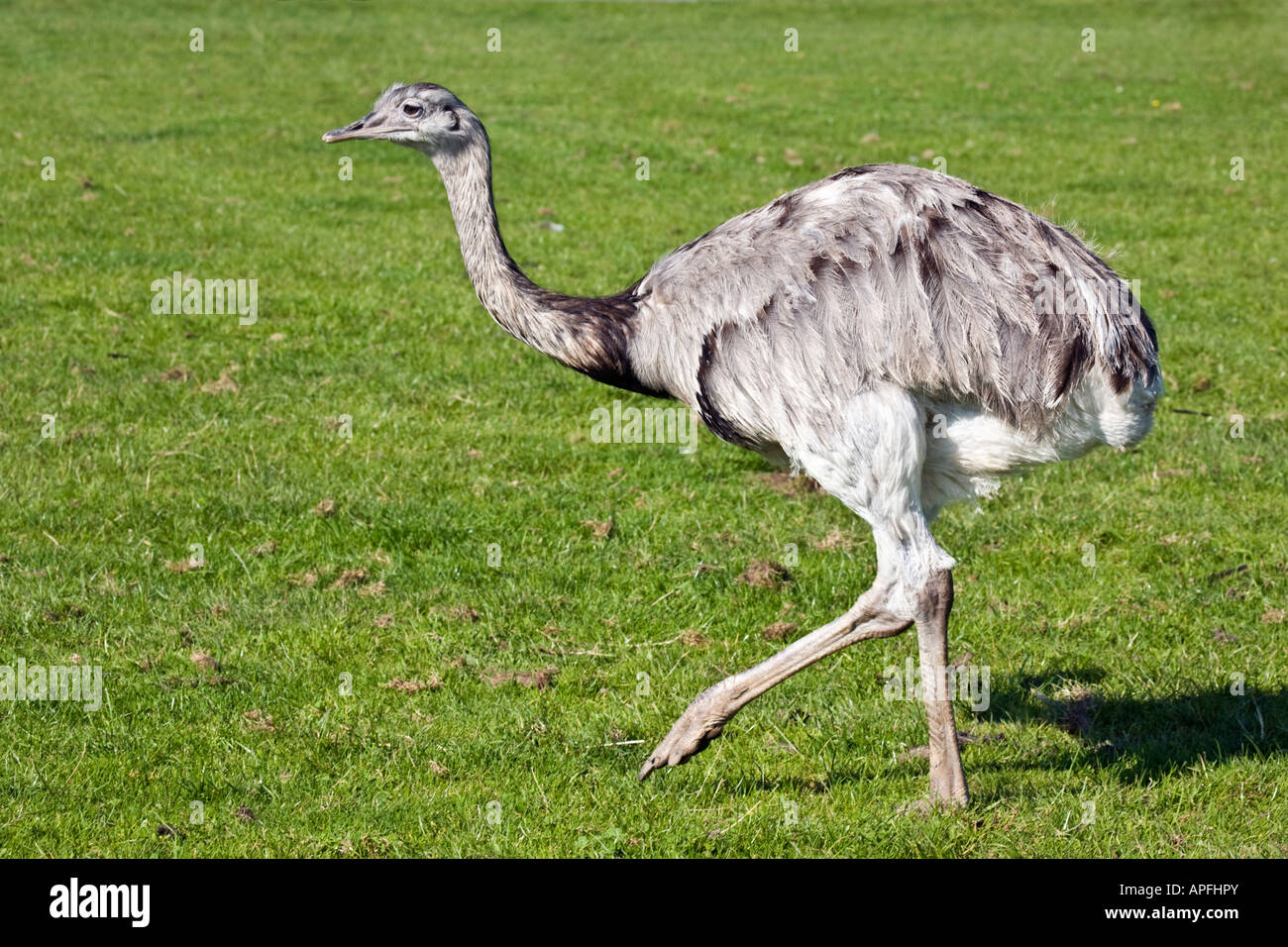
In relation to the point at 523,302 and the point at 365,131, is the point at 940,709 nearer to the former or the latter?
the point at 523,302

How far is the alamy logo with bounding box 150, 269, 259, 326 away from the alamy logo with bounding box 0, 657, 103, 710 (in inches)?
235

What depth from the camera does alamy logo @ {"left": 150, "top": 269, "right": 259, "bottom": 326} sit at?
13086 mm

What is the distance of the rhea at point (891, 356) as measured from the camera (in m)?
5.94

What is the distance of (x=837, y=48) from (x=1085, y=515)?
22.8 metres

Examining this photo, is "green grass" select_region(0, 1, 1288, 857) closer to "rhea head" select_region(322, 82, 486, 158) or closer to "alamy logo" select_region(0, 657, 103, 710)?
"alamy logo" select_region(0, 657, 103, 710)

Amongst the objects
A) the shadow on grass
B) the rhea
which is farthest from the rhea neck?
the shadow on grass

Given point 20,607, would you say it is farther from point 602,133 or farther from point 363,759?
point 602,133

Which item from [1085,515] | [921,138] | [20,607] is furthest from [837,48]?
[20,607]

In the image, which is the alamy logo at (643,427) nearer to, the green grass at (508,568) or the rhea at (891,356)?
the green grass at (508,568)

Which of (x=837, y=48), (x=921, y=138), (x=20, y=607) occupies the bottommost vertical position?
(x=20, y=607)

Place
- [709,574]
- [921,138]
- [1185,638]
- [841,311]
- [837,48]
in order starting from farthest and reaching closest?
[837,48]
[921,138]
[709,574]
[1185,638]
[841,311]

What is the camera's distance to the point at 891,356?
5910 mm

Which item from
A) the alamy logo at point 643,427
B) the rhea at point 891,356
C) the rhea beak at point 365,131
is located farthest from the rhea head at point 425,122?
the alamy logo at point 643,427

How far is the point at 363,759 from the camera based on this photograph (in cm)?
665
